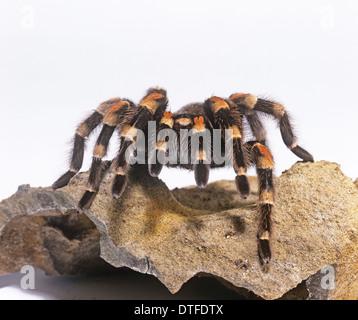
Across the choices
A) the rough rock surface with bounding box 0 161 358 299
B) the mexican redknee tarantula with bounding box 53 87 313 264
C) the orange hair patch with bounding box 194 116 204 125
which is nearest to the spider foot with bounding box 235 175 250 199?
the mexican redknee tarantula with bounding box 53 87 313 264

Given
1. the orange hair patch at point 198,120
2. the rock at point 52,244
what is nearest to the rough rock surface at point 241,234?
the rock at point 52,244

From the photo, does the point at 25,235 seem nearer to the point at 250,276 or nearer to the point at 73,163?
the point at 73,163

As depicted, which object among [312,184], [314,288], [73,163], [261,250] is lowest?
[314,288]

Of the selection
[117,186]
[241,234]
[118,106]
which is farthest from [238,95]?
[117,186]

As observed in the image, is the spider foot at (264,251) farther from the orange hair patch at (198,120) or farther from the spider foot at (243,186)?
the orange hair patch at (198,120)

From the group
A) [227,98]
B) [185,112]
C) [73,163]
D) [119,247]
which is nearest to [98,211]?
[119,247]

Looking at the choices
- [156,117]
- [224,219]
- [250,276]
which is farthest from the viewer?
[156,117]

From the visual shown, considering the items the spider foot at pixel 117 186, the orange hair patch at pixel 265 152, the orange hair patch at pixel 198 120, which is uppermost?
the orange hair patch at pixel 198 120
